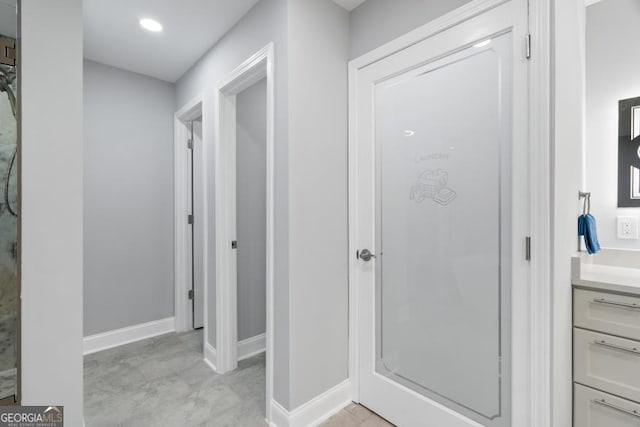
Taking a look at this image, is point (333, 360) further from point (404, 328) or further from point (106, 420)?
point (106, 420)

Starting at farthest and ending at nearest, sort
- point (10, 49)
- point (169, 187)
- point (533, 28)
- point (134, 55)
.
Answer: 1. point (169, 187)
2. point (134, 55)
3. point (533, 28)
4. point (10, 49)

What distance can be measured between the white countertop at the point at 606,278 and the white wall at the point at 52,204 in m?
2.11

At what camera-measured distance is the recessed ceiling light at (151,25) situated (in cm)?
209

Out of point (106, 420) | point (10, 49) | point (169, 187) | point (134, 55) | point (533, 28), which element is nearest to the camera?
point (10, 49)

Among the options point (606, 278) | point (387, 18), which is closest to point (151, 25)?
point (387, 18)

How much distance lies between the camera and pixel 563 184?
1.29m

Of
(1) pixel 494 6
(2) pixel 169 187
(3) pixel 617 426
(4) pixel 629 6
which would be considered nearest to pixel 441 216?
(1) pixel 494 6

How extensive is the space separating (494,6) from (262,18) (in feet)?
4.10

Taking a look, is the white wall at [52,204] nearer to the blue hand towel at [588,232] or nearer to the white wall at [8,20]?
the white wall at [8,20]

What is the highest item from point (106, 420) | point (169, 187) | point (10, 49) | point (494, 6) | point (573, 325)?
point (494, 6)

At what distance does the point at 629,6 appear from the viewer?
163 centimetres

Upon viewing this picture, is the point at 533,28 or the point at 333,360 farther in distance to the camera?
the point at 333,360

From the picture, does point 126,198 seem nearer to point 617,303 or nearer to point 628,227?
point 617,303

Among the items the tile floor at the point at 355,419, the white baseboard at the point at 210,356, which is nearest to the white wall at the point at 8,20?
the white baseboard at the point at 210,356
